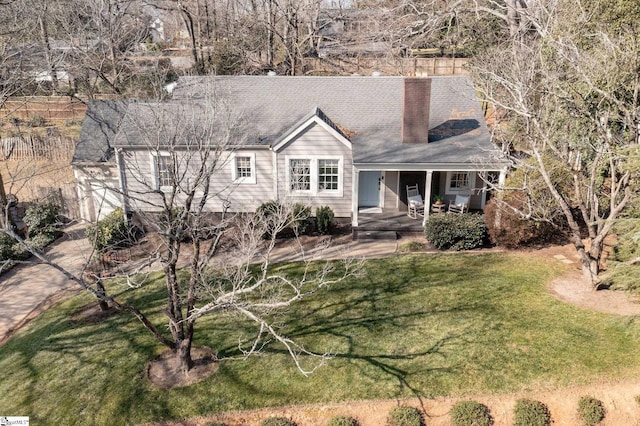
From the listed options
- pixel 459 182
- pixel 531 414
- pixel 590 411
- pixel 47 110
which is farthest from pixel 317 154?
pixel 47 110

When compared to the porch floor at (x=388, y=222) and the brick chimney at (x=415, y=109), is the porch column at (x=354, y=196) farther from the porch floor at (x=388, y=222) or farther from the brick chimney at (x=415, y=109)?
the brick chimney at (x=415, y=109)

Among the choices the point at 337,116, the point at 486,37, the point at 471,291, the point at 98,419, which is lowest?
the point at 98,419

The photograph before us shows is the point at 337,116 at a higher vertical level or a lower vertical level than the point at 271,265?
higher

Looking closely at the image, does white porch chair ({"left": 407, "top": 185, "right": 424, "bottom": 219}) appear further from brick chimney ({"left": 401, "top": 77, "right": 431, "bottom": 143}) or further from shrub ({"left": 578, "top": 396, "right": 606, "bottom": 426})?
shrub ({"left": 578, "top": 396, "right": 606, "bottom": 426})

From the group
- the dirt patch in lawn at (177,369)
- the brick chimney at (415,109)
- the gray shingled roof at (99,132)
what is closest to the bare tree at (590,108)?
the brick chimney at (415,109)

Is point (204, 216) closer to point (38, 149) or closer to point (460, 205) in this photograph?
point (460, 205)

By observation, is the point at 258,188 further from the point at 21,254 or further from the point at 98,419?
the point at 98,419

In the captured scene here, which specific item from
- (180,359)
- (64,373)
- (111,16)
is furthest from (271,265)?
(111,16)
